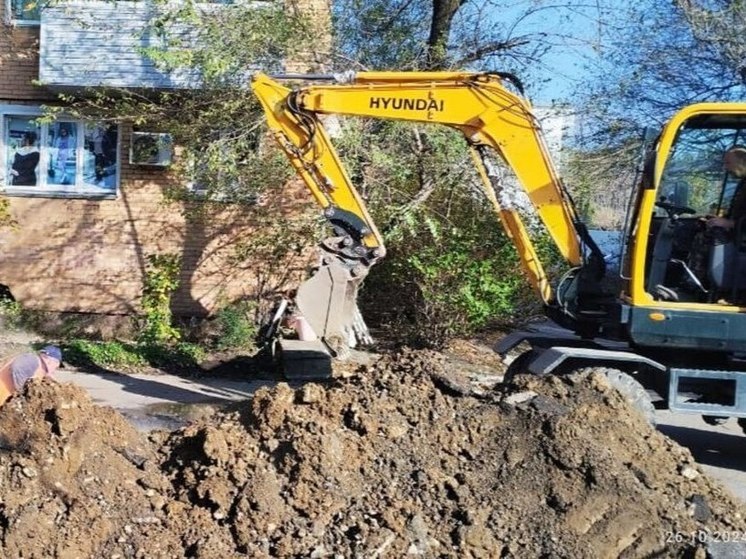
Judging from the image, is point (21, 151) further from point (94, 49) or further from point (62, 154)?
point (94, 49)

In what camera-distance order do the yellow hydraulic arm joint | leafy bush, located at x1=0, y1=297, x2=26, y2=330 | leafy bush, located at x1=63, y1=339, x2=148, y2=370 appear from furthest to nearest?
1. leafy bush, located at x1=0, y1=297, x2=26, y2=330
2. leafy bush, located at x1=63, y1=339, x2=148, y2=370
3. the yellow hydraulic arm joint

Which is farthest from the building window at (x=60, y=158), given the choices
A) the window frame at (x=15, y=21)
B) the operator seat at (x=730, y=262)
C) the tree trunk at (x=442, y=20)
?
the operator seat at (x=730, y=262)

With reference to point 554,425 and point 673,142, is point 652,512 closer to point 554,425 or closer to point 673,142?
point 554,425

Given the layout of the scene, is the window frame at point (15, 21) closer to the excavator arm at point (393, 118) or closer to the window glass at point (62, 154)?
the window glass at point (62, 154)

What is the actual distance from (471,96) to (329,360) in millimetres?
3970

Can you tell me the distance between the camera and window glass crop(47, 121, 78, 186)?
13562mm

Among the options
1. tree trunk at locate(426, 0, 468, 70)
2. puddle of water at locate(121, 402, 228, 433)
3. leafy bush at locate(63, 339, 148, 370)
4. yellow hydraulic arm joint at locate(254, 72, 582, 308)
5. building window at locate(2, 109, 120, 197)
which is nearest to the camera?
yellow hydraulic arm joint at locate(254, 72, 582, 308)

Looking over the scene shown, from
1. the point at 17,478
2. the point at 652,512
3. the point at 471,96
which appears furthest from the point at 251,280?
the point at 652,512

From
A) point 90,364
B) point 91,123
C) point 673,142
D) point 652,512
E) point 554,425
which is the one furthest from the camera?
point 91,123

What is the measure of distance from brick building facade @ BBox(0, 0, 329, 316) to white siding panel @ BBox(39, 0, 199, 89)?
97cm

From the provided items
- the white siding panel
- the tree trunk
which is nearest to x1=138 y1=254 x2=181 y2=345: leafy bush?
the white siding panel

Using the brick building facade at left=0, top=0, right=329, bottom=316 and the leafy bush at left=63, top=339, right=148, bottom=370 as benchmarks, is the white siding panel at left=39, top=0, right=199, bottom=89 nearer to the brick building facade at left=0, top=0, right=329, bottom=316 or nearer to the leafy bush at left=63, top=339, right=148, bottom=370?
the brick building facade at left=0, top=0, right=329, bottom=316

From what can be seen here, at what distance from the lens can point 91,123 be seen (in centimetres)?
1241

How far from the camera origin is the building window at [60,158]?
44.4ft
